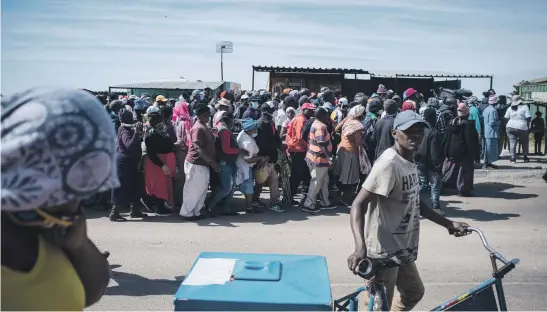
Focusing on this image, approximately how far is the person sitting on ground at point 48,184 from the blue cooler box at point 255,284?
2.85 feet

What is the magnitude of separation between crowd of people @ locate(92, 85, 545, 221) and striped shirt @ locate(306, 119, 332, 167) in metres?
0.02

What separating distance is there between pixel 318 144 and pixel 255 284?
5.94 meters

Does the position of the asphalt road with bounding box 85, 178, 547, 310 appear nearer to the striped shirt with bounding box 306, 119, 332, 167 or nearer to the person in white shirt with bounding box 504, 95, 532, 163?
the striped shirt with bounding box 306, 119, 332, 167

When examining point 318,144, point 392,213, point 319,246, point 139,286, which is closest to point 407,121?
point 392,213

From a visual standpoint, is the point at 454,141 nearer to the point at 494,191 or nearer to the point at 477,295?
the point at 494,191

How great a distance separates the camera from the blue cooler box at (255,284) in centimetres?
230

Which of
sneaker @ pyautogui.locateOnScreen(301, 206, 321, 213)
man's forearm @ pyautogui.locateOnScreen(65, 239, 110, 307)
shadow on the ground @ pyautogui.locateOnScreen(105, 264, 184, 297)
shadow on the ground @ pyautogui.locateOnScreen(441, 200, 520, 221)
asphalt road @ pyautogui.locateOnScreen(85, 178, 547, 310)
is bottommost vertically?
shadow on the ground @ pyautogui.locateOnScreen(105, 264, 184, 297)

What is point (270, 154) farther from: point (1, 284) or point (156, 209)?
point (1, 284)

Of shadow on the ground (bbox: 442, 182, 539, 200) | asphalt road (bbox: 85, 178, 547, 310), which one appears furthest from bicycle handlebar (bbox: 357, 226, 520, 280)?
shadow on the ground (bbox: 442, 182, 539, 200)

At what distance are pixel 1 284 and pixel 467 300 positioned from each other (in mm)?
2750

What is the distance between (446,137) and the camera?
918cm

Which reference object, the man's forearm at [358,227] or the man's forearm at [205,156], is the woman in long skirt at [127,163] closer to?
the man's forearm at [205,156]

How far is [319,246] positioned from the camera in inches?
259

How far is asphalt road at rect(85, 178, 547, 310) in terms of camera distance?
5152mm
